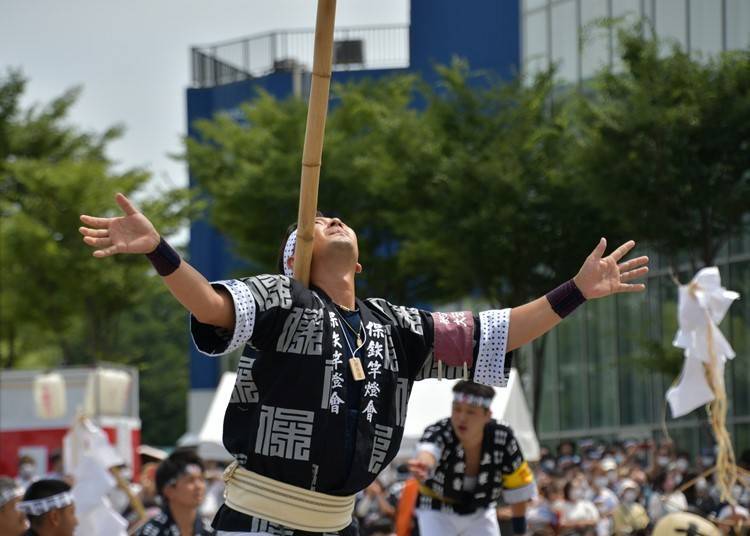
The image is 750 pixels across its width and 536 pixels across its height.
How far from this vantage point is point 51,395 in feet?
76.3

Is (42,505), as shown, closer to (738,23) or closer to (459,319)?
(459,319)

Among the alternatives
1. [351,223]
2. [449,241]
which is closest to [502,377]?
[449,241]

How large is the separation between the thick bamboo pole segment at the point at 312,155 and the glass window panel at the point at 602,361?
2583 centimetres

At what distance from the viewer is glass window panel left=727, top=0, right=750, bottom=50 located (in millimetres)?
25016

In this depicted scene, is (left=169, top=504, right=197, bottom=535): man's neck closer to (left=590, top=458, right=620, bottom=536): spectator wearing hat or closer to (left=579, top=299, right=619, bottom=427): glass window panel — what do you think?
(left=590, top=458, right=620, bottom=536): spectator wearing hat

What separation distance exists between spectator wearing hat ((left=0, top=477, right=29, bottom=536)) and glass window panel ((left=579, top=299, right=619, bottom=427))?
23.7 m

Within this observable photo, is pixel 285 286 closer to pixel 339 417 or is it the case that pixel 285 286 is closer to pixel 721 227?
pixel 339 417

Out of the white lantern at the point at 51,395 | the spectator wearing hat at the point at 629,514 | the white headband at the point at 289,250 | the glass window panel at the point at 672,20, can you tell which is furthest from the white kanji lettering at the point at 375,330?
the glass window panel at the point at 672,20

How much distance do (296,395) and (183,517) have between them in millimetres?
3835

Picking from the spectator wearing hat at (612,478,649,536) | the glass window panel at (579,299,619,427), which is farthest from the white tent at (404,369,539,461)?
the glass window panel at (579,299,619,427)

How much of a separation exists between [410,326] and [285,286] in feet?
1.95

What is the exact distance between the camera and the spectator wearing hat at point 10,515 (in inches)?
313

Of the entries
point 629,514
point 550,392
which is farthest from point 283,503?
point 550,392

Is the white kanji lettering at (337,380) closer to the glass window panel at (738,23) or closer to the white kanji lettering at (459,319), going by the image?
the white kanji lettering at (459,319)
